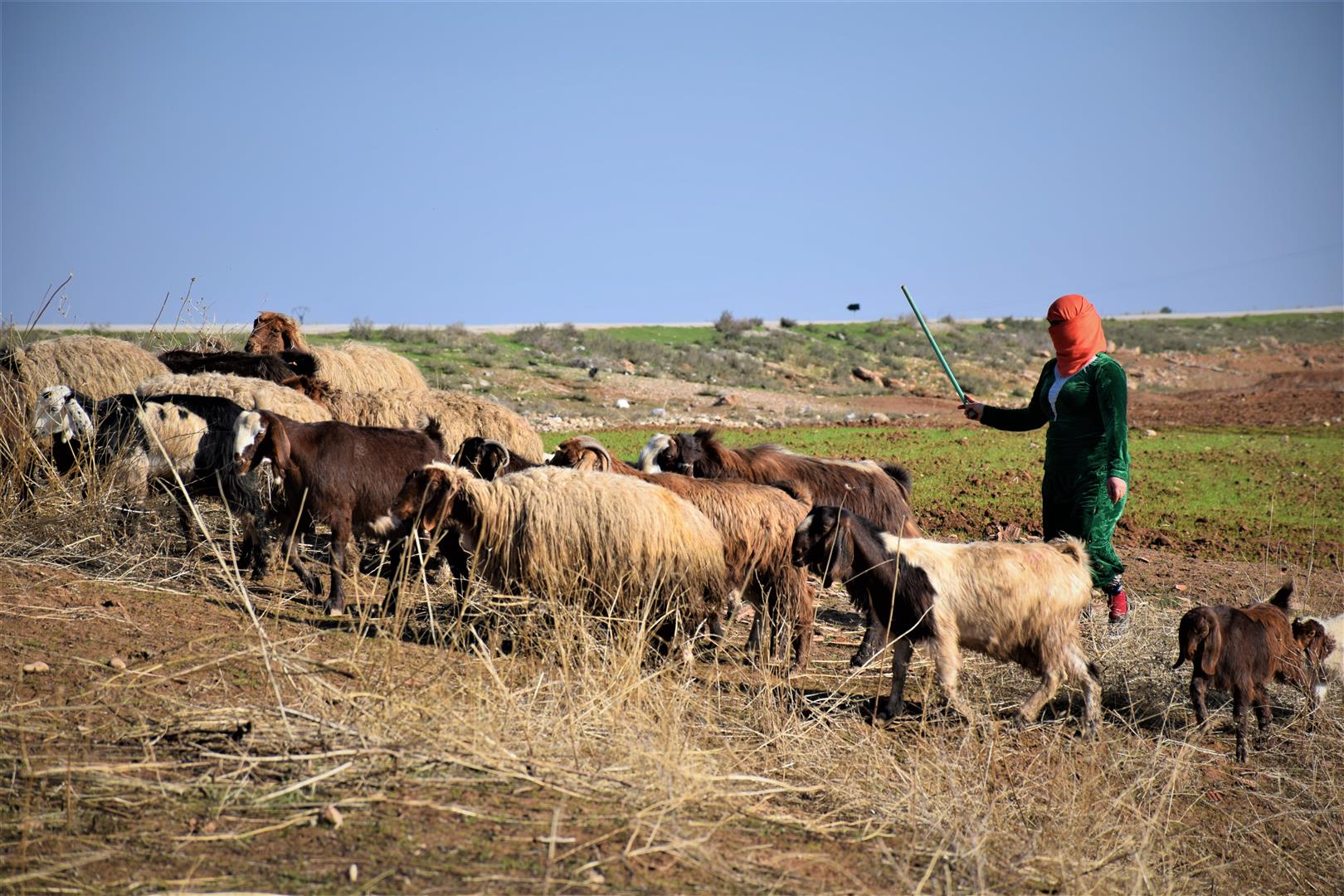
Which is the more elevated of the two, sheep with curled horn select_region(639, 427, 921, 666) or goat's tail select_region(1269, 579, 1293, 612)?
sheep with curled horn select_region(639, 427, 921, 666)

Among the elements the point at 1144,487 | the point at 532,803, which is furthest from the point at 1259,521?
the point at 532,803

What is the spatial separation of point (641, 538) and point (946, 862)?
323cm

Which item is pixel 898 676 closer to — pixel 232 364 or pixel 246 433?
pixel 246 433

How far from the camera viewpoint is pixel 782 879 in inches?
175

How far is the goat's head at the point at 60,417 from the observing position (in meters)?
9.62

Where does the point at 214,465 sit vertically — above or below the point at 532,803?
above

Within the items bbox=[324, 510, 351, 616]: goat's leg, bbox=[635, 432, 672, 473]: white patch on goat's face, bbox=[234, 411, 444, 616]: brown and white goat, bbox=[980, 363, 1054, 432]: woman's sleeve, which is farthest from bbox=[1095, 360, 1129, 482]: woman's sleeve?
bbox=[324, 510, 351, 616]: goat's leg

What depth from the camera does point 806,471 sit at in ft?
31.8

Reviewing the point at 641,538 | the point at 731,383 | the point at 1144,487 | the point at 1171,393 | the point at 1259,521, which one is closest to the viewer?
the point at 641,538

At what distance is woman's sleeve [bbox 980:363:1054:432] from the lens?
831cm

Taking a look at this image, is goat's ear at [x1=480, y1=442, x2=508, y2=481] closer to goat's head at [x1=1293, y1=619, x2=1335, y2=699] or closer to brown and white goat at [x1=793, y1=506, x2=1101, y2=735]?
brown and white goat at [x1=793, y1=506, x2=1101, y2=735]

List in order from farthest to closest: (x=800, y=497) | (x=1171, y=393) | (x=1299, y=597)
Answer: (x=1171, y=393), (x=1299, y=597), (x=800, y=497)

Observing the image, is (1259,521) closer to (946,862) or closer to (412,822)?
(946,862)

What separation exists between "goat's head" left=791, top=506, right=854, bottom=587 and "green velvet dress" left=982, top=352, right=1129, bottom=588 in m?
1.75
